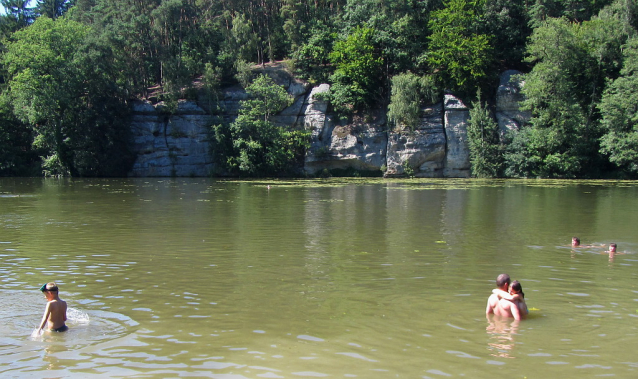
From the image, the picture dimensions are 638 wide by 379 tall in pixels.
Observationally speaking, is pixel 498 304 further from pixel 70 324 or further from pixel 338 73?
pixel 338 73

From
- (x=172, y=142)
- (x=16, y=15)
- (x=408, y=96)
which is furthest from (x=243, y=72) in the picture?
(x=16, y=15)

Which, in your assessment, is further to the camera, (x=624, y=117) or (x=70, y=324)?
(x=624, y=117)

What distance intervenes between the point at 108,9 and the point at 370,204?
55368 mm

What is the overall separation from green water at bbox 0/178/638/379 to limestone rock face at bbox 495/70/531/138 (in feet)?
116

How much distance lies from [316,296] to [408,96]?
47.9 metres

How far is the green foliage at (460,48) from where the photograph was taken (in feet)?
182

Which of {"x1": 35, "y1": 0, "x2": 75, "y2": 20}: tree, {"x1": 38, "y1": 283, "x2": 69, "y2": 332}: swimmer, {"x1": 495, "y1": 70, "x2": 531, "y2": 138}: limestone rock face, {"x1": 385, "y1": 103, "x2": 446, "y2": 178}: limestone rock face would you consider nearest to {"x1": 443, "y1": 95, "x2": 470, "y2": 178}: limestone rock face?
{"x1": 385, "y1": 103, "x2": 446, "y2": 178}: limestone rock face

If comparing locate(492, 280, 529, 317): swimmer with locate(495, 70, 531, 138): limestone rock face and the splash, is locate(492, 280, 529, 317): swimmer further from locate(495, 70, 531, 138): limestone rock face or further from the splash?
locate(495, 70, 531, 138): limestone rock face

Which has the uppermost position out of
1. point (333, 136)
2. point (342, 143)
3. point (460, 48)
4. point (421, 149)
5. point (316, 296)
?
point (460, 48)

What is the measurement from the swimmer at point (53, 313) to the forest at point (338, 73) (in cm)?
4782

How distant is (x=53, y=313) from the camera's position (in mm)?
8391

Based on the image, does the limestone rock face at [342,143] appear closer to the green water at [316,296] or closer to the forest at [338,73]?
the forest at [338,73]

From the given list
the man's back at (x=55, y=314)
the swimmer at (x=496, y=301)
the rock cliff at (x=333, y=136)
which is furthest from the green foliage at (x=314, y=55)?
the man's back at (x=55, y=314)

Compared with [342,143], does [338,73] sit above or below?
above
